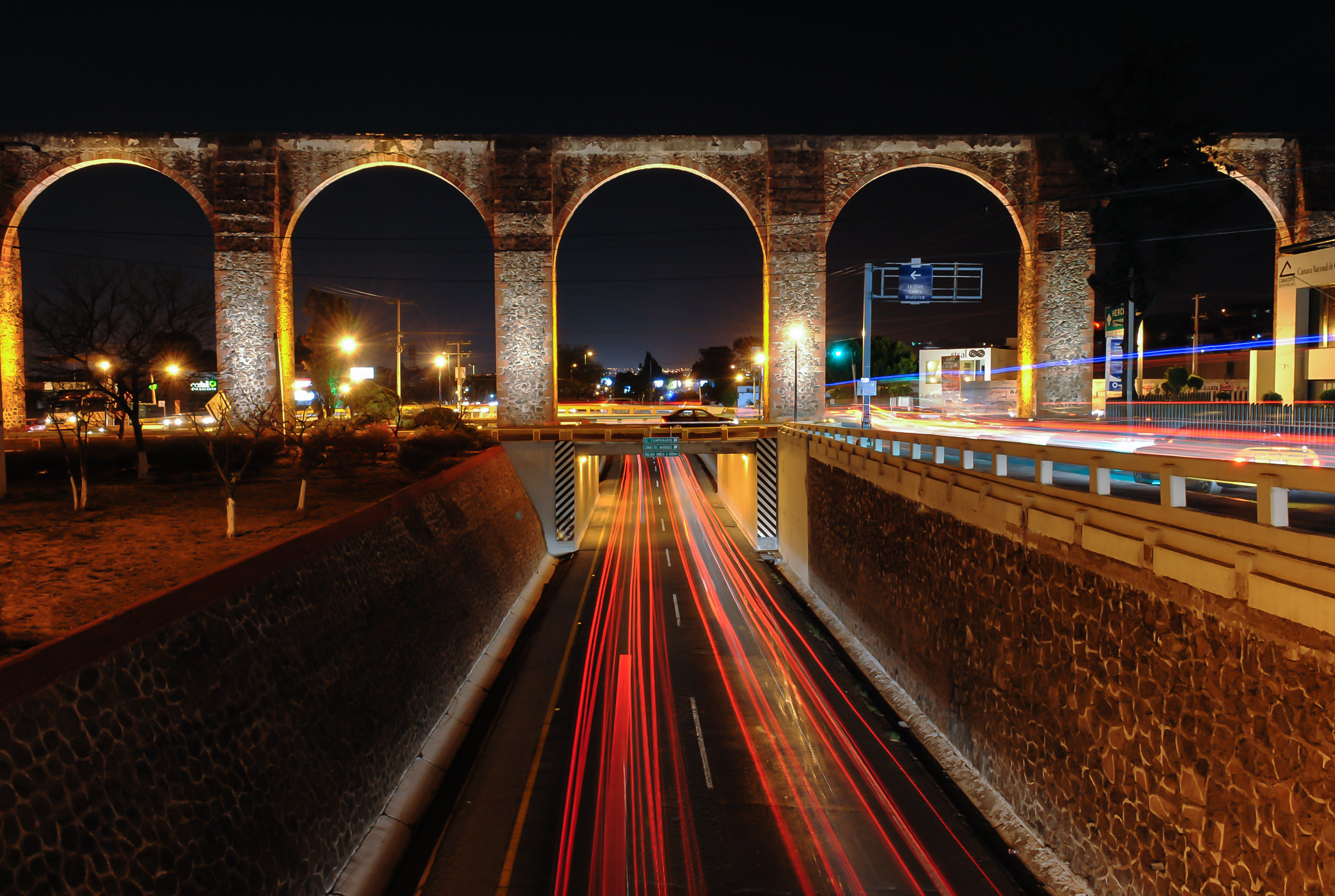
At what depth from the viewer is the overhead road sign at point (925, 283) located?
2588 cm

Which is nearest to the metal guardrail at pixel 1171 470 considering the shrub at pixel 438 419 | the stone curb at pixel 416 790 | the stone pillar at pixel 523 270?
the stone curb at pixel 416 790

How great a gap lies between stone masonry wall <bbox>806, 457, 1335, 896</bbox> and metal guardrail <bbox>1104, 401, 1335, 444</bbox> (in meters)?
11.9

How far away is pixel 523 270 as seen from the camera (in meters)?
33.1

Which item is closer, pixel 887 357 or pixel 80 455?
pixel 80 455

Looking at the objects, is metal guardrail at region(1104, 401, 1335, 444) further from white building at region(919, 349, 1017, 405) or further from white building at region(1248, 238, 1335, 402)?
white building at region(919, 349, 1017, 405)

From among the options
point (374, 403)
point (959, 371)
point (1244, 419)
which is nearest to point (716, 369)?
point (959, 371)

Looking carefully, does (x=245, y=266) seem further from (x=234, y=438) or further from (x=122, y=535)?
(x=122, y=535)

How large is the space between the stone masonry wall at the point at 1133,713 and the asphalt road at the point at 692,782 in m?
1.23

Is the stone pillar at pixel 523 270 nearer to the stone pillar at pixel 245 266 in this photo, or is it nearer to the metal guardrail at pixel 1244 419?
the stone pillar at pixel 245 266

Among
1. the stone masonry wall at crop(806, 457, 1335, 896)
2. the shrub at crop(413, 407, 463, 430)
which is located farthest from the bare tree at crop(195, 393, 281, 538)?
the stone masonry wall at crop(806, 457, 1335, 896)

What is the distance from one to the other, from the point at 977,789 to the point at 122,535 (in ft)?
47.8

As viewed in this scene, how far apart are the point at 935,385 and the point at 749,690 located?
49382 mm

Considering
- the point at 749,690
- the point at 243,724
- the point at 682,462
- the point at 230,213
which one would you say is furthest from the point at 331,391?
the point at 243,724

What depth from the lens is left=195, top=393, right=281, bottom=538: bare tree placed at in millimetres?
14586
